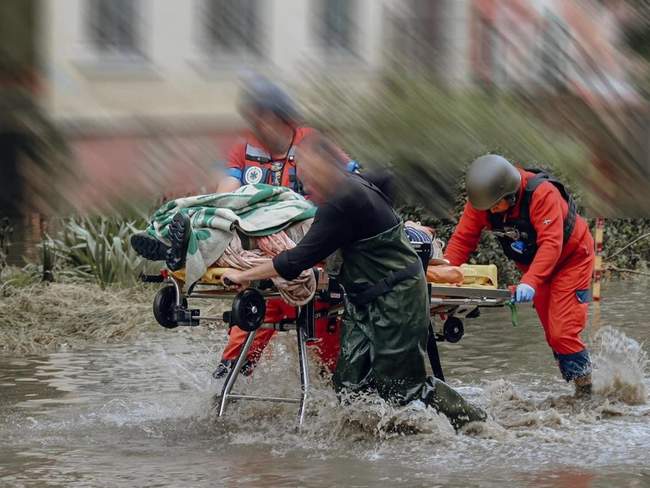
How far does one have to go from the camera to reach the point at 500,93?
0.70 metres

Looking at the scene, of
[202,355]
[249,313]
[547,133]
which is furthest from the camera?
[202,355]

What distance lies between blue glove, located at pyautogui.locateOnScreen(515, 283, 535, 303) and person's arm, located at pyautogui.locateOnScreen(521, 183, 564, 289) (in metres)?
0.18

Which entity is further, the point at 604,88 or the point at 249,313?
the point at 249,313

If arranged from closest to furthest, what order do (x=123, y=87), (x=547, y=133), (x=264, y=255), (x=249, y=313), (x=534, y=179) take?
(x=123, y=87) → (x=547, y=133) → (x=249, y=313) → (x=264, y=255) → (x=534, y=179)

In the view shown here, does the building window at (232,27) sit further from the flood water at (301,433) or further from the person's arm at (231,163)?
the flood water at (301,433)

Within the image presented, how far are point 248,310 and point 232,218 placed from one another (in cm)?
47

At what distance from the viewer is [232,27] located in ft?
1.99

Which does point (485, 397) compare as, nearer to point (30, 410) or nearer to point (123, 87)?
point (30, 410)

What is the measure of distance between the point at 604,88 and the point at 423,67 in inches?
6.8

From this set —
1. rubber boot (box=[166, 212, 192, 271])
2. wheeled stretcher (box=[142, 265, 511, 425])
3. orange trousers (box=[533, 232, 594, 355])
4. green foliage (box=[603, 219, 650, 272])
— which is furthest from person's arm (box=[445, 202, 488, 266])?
green foliage (box=[603, 219, 650, 272])

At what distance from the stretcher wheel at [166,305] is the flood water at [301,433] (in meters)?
0.54

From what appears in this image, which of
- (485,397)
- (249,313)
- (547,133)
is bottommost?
(485,397)

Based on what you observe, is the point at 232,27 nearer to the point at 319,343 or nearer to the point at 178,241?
the point at 178,241

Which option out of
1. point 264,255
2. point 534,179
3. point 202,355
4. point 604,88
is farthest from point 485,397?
point 604,88
